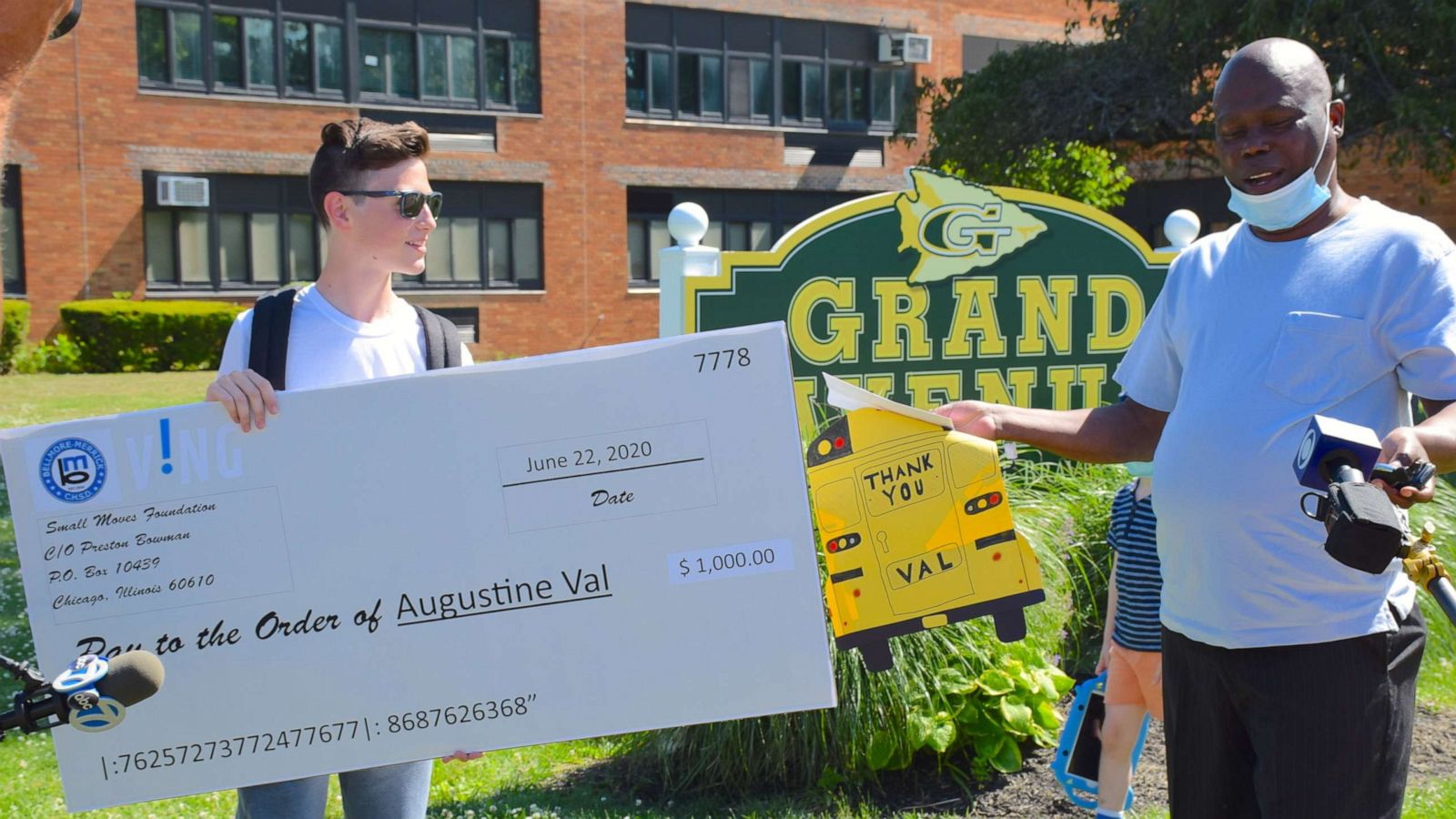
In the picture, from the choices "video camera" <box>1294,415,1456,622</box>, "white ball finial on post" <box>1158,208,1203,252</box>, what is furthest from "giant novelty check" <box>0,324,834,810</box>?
"white ball finial on post" <box>1158,208,1203,252</box>

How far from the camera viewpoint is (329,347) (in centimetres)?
295

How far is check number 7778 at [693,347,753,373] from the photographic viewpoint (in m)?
2.87

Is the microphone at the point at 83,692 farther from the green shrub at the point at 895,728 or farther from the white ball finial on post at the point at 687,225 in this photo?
the white ball finial on post at the point at 687,225

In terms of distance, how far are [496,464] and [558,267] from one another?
25426 mm

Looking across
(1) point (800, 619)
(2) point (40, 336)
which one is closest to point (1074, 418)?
(1) point (800, 619)

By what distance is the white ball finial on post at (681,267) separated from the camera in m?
6.78

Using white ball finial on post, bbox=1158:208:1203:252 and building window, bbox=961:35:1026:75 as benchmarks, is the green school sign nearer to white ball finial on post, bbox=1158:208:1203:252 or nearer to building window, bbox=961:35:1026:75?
white ball finial on post, bbox=1158:208:1203:252

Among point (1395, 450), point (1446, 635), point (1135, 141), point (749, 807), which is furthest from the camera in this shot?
point (1135, 141)

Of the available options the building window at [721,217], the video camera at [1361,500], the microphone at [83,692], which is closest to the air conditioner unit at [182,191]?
the building window at [721,217]

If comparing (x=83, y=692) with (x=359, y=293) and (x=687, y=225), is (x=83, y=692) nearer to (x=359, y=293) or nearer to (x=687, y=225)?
(x=359, y=293)

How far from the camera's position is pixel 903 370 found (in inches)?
294

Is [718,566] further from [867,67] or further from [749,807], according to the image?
[867,67]

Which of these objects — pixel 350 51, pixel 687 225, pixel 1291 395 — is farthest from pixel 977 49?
pixel 1291 395

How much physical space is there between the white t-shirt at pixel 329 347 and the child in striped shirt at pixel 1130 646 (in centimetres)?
223
